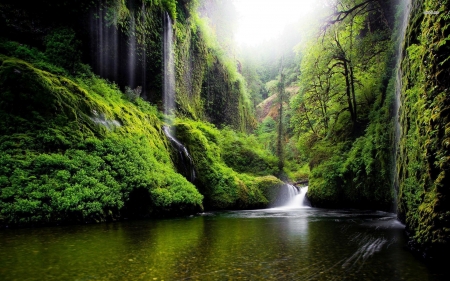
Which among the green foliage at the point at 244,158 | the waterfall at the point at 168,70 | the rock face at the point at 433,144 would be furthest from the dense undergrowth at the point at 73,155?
the green foliage at the point at 244,158

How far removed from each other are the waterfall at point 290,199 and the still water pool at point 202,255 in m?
11.7

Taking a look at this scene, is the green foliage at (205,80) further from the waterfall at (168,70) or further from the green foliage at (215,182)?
the green foliage at (215,182)

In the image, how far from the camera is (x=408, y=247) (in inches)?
211

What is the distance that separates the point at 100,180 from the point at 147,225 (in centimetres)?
209

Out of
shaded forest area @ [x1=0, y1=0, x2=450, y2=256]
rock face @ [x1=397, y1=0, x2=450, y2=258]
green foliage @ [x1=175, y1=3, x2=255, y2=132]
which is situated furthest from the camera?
green foliage @ [x1=175, y1=3, x2=255, y2=132]

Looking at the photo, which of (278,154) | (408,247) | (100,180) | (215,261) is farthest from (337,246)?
(278,154)

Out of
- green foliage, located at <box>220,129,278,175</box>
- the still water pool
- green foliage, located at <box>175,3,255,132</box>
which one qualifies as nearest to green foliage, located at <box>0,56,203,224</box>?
the still water pool

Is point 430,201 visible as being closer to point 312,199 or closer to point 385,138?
point 385,138

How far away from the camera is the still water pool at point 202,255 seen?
12.7ft

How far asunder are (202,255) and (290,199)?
15993 mm

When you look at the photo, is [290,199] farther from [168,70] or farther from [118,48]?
[118,48]

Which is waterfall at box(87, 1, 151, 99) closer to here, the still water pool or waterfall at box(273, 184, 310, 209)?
waterfall at box(273, 184, 310, 209)

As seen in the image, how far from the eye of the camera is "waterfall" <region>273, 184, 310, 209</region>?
19.0m

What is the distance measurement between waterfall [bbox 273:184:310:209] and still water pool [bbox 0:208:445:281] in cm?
1172
